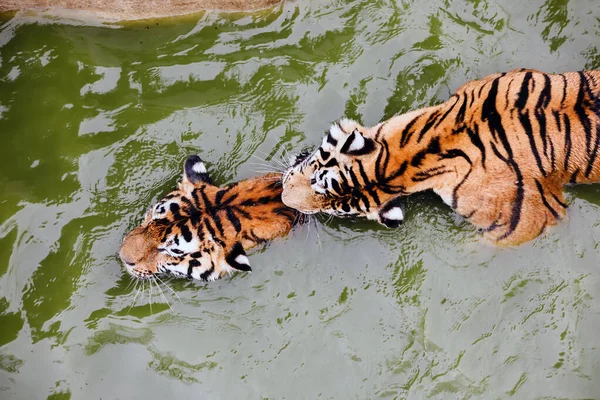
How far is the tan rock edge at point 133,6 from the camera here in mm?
4477

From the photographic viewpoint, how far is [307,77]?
4.61 m

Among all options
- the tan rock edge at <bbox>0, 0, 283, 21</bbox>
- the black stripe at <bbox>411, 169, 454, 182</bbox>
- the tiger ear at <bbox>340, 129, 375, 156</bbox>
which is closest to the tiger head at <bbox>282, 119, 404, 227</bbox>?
the tiger ear at <bbox>340, 129, 375, 156</bbox>

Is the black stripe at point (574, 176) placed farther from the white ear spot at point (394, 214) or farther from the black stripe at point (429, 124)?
the white ear spot at point (394, 214)

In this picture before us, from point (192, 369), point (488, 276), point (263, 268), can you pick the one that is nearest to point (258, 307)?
point (263, 268)

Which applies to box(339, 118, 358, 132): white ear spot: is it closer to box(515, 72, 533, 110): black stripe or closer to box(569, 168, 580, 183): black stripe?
box(515, 72, 533, 110): black stripe

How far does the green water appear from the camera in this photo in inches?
169

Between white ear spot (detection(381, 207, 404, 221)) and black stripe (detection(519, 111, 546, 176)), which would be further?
white ear spot (detection(381, 207, 404, 221))

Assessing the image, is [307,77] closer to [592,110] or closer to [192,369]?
[592,110]

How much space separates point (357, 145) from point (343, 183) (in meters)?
0.33

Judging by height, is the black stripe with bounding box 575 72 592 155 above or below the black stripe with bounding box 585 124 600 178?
above

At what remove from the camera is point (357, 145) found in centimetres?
374

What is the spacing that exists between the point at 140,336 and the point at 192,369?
54cm

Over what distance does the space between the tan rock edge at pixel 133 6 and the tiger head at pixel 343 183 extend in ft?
5.23

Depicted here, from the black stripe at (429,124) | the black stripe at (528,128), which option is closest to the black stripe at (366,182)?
the black stripe at (429,124)
